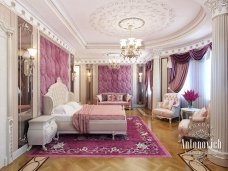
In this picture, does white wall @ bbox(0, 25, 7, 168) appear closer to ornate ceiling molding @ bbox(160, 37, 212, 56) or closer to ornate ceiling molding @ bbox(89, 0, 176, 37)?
ornate ceiling molding @ bbox(89, 0, 176, 37)

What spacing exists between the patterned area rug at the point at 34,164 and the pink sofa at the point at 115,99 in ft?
20.8

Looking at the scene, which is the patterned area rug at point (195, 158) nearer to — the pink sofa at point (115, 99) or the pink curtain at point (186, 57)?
the pink curtain at point (186, 57)

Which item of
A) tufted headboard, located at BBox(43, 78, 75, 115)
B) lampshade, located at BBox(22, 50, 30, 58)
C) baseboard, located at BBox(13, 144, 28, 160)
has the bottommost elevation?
baseboard, located at BBox(13, 144, 28, 160)

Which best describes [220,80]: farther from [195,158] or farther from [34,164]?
[34,164]

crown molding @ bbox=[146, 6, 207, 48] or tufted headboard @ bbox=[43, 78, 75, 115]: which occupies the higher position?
crown molding @ bbox=[146, 6, 207, 48]

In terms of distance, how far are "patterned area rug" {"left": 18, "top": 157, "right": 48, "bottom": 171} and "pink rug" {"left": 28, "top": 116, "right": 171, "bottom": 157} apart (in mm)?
230

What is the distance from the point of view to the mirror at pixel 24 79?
357 cm

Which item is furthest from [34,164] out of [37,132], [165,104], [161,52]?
Result: [161,52]

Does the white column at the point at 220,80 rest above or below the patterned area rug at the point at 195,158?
above

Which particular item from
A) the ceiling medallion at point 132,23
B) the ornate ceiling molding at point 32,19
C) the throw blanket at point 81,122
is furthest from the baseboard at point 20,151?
the ceiling medallion at point 132,23

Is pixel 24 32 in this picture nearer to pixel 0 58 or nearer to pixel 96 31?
pixel 0 58

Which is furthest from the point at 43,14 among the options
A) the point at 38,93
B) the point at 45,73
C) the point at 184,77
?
the point at 184,77

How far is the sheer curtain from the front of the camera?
602cm

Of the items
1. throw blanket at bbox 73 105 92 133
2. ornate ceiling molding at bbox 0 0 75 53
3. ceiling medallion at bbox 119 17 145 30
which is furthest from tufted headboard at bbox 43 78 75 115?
ceiling medallion at bbox 119 17 145 30
